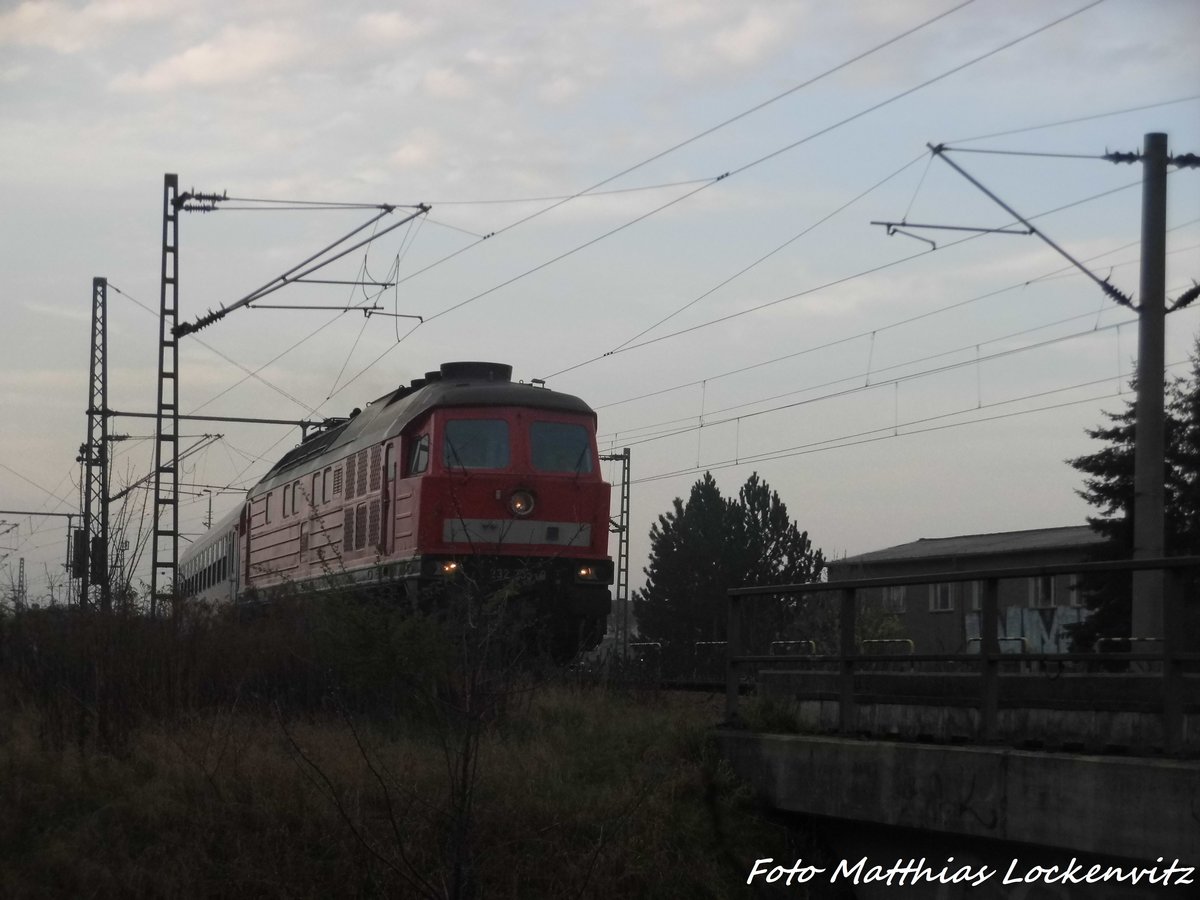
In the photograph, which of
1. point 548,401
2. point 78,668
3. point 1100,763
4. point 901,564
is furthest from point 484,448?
point 901,564

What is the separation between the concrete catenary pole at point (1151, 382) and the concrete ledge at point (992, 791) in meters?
5.62

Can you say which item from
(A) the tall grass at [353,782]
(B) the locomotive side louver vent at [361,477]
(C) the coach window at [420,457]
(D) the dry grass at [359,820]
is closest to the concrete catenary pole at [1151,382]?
(A) the tall grass at [353,782]

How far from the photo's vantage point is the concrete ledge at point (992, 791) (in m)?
7.84

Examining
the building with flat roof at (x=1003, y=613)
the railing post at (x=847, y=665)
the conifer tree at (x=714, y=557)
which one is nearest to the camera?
the building with flat roof at (x=1003, y=613)

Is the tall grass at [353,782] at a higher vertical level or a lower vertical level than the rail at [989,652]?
lower

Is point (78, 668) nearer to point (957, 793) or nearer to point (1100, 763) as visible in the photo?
point (957, 793)

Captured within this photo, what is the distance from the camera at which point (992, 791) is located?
356 inches

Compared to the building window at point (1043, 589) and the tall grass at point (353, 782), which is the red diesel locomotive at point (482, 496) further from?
the building window at point (1043, 589)

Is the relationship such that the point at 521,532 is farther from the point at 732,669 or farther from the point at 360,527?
the point at 732,669

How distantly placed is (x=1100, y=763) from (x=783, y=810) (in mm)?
3480

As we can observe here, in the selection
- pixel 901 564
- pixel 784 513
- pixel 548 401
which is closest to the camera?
pixel 548 401

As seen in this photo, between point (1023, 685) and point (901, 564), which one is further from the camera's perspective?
point (901, 564)

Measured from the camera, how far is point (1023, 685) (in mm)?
9961

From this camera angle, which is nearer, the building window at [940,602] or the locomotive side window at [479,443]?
the building window at [940,602]
